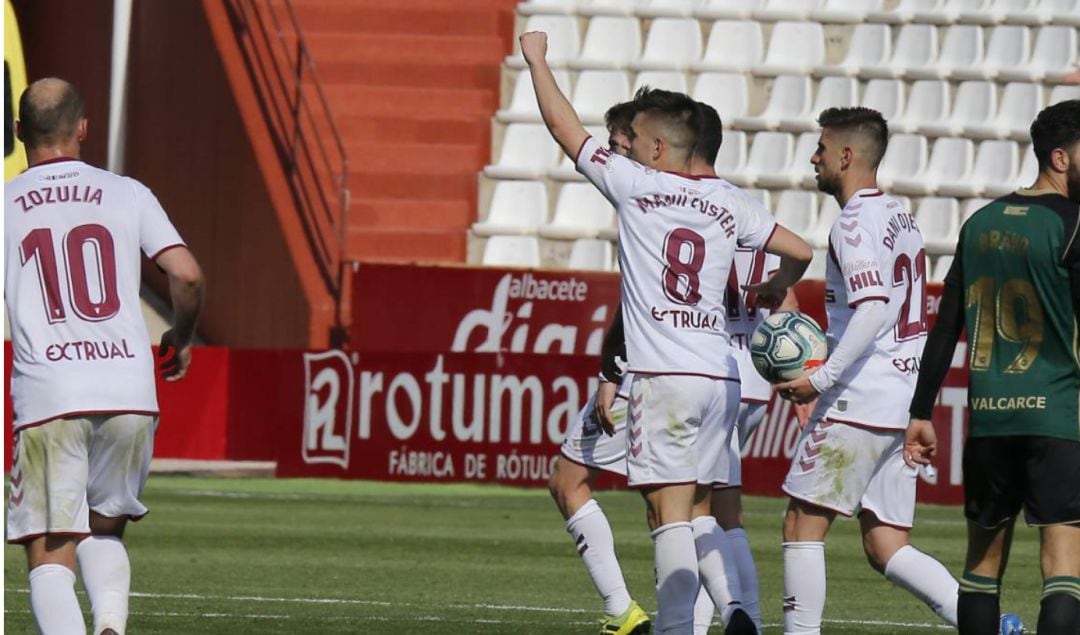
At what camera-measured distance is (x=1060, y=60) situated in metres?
21.9

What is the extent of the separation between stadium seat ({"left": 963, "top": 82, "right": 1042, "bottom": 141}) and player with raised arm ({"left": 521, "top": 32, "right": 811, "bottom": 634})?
49.7ft

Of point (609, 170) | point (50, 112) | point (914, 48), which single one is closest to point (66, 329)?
point (50, 112)

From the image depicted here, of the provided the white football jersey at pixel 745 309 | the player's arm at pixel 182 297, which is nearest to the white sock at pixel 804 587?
the white football jersey at pixel 745 309

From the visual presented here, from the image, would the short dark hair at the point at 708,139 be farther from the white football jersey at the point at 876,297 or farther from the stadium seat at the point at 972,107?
the stadium seat at the point at 972,107

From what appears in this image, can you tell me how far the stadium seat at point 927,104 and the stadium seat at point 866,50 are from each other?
1.55 feet

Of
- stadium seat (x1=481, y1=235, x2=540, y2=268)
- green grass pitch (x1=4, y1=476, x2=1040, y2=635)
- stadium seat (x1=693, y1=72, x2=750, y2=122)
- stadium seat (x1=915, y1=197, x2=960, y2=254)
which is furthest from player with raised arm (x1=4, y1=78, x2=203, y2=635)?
stadium seat (x1=693, y1=72, x2=750, y2=122)

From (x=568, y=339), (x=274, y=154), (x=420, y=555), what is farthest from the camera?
(x=274, y=154)

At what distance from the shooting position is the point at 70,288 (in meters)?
6.54

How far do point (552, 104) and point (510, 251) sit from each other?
14.7 m

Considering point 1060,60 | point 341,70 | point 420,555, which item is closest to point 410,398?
point 420,555

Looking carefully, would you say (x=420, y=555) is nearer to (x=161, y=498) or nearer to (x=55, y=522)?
(x=161, y=498)

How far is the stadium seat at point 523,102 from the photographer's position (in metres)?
22.3

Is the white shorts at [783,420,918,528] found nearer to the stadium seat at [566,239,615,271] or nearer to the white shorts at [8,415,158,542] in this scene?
the white shorts at [8,415,158,542]

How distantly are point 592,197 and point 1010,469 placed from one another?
51.4 ft
